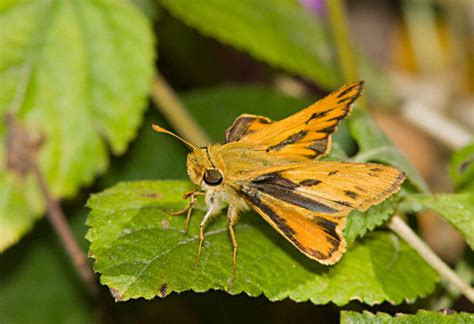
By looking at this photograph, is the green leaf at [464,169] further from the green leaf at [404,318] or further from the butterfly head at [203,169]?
the butterfly head at [203,169]

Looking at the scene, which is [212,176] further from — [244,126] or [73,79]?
[73,79]

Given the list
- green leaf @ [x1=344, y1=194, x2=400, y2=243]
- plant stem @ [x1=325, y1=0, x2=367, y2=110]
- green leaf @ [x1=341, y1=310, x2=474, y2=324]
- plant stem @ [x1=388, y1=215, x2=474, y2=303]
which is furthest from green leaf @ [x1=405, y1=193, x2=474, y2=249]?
plant stem @ [x1=325, y1=0, x2=367, y2=110]

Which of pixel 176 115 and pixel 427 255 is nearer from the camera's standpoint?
pixel 427 255

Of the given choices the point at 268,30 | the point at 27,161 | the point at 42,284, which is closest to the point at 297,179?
the point at 27,161

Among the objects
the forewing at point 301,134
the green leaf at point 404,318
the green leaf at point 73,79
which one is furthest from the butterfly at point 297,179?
the green leaf at point 73,79

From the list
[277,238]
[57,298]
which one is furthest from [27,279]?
[277,238]

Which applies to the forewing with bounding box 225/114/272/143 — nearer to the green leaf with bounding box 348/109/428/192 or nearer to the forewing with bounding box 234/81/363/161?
the forewing with bounding box 234/81/363/161
